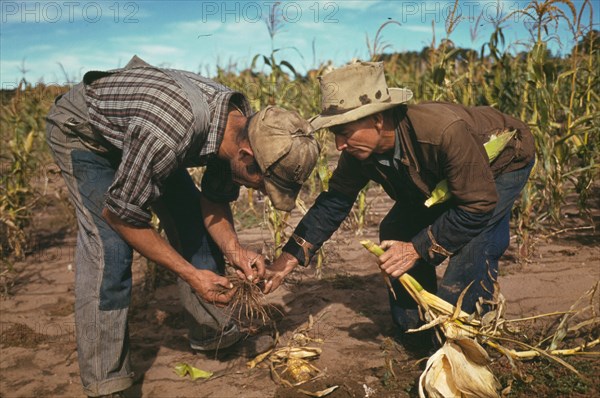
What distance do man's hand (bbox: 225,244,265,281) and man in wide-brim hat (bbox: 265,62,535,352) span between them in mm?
94

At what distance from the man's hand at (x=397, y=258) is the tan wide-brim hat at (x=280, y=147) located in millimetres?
578

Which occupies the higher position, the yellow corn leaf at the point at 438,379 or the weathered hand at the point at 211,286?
the weathered hand at the point at 211,286

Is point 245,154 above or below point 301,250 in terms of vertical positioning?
above

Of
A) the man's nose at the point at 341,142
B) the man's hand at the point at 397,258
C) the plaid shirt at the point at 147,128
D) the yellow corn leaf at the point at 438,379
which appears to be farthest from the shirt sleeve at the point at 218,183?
the yellow corn leaf at the point at 438,379

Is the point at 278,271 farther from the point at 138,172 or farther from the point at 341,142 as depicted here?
the point at 138,172

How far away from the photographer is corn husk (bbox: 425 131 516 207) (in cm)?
255

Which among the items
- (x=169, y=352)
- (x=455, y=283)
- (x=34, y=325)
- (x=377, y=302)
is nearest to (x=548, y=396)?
(x=455, y=283)

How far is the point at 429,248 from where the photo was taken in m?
2.60

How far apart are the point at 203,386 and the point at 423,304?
1234mm

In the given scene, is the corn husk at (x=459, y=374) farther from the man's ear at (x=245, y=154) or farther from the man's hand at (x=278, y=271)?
the man's ear at (x=245, y=154)

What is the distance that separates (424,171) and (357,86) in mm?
508

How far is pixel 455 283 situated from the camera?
2725 mm

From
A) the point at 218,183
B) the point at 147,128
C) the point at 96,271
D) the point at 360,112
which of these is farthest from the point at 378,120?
the point at 96,271

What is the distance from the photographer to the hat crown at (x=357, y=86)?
8.09ft
